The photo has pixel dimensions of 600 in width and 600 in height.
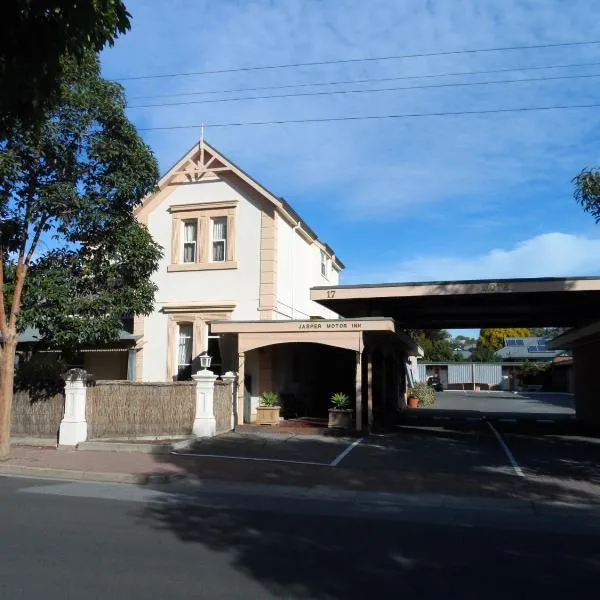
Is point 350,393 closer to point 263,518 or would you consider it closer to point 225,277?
point 225,277

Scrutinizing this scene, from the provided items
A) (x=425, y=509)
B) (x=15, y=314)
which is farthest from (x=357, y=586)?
(x=15, y=314)

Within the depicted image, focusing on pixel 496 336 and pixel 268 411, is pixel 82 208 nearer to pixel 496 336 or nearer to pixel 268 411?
pixel 268 411

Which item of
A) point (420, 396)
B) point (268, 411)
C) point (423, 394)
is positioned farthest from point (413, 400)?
point (268, 411)

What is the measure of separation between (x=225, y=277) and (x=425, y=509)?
12.2 m

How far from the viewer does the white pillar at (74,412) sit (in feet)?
51.8

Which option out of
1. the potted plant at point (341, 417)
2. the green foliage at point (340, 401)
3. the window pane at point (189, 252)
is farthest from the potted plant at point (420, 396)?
the window pane at point (189, 252)

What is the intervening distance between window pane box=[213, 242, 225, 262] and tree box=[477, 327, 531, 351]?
204ft

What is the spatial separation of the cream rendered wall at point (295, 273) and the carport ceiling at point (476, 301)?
157 centimetres

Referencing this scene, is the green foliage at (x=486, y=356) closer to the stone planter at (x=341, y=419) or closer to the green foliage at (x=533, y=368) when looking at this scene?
the green foliage at (x=533, y=368)

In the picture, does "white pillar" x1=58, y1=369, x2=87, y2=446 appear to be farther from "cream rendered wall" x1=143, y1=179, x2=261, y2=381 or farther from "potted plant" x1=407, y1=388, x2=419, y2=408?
"potted plant" x1=407, y1=388, x2=419, y2=408

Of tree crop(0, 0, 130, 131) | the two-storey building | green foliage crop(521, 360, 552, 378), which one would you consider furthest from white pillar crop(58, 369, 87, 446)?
green foliage crop(521, 360, 552, 378)

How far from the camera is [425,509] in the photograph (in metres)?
9.80

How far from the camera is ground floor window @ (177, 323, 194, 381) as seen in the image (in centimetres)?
2078

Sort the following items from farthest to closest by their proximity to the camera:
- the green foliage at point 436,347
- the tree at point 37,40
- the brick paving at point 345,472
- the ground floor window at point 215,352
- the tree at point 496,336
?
the tree at point 496,336 → the green foliage at point 436,347 → the ground floor window at point 215,352 → the brick paving at point 345,472 → the tree at point 37,40
